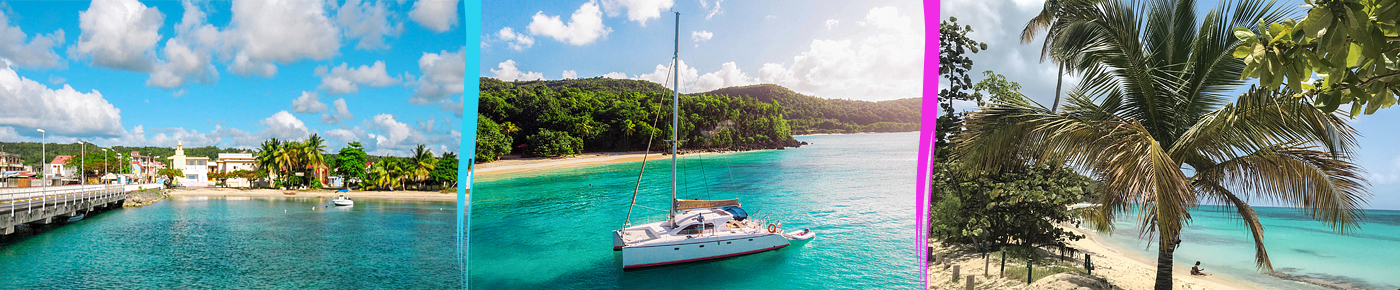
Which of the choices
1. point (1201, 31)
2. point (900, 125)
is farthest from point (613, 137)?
point (1201, 31)

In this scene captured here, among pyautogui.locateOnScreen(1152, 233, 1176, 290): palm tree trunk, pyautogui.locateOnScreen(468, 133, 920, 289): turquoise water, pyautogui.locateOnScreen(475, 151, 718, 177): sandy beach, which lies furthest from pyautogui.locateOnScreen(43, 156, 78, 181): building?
pyautogui.locateOnScreen(1152, 233, 1176, 290): palm tree trunk

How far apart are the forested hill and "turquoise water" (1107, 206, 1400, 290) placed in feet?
19.3

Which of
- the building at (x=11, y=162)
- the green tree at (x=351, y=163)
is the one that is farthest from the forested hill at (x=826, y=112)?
the building at (x=11, y=162)

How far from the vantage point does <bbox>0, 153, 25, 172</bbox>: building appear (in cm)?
4116

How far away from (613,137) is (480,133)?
5417 millimetres

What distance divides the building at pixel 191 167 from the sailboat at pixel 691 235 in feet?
171

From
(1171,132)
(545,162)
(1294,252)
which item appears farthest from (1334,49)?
(545,162)

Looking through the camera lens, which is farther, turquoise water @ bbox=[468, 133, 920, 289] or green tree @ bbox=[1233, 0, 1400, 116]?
turquoise water @ bbox=[468, 133, 920, 289]

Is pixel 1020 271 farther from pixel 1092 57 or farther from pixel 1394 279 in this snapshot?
pixel 1394 279

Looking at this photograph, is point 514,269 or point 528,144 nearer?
point 514,269

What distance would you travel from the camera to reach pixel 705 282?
754 cm

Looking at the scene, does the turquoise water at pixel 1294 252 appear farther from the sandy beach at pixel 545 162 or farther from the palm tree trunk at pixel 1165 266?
the sandy beach at pixel 545 162

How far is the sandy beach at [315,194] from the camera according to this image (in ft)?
100

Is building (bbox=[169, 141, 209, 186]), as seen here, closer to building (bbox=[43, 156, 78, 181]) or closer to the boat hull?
building (bbox=[43, 156, 78, 181])
